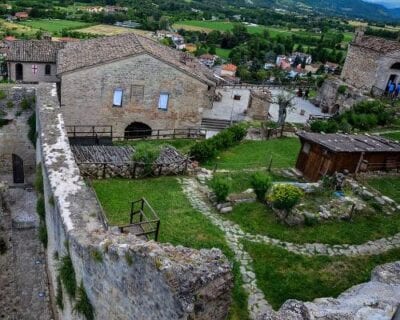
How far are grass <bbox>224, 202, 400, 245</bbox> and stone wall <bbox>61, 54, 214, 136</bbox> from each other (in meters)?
12.7

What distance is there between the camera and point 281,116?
2912 centimetres

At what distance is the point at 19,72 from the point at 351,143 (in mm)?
24135

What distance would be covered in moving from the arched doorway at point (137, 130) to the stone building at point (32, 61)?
739 centimetres

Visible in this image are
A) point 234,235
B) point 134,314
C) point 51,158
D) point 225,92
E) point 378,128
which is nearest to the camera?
point 134,314

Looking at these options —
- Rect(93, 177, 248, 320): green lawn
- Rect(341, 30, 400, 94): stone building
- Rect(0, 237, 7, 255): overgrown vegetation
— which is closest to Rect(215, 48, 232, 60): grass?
Rect(341, 30, 400, 94): stone building

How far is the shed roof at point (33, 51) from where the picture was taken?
30156mm

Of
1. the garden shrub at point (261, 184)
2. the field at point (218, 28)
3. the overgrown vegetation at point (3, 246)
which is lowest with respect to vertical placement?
the field at point (218, 28)

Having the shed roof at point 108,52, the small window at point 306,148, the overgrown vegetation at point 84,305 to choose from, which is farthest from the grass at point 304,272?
the shed roof at point 108,52

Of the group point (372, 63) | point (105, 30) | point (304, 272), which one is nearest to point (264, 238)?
point (304, 272)

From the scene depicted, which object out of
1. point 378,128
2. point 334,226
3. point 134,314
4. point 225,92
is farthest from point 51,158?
point 225,92

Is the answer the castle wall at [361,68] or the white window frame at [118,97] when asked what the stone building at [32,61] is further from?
the castle wall at [361,68]

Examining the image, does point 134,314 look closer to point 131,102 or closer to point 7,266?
point 7,266

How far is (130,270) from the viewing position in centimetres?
766

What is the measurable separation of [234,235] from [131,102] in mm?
14674
